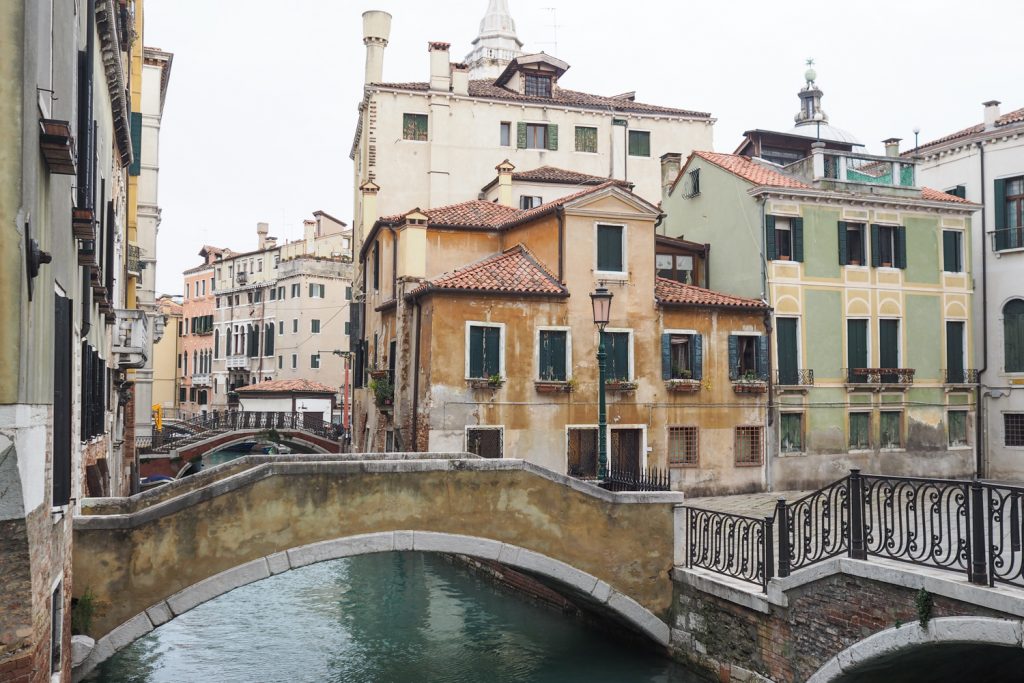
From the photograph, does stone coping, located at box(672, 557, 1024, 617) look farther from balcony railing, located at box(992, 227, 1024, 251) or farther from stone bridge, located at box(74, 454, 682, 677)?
balcony railing, located at box(992, 227, 1024, 251)

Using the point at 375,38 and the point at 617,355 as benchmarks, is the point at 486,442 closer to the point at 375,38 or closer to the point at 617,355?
the point at 617,355

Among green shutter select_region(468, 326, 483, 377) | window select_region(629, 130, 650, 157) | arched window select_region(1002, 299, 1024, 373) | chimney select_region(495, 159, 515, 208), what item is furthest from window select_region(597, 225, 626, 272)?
window select_region(629, 130, 650, 157)

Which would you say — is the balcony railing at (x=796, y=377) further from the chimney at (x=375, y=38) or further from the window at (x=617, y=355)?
the chimney at (x=375, y=38)

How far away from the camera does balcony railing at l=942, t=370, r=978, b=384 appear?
25.6m

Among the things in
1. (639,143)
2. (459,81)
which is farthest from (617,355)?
(639,143)

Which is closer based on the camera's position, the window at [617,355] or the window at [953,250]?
the window at [617,355]

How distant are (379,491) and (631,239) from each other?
37.4 ft

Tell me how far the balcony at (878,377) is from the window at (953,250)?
3.30 metres

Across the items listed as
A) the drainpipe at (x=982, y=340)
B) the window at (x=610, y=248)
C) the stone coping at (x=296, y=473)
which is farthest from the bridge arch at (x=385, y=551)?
the drainpipe at (x=982, y=340)

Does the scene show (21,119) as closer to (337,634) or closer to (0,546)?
(0,546)

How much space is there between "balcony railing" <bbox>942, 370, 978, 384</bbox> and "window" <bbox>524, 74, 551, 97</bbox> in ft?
55.3

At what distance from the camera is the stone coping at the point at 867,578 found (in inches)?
349

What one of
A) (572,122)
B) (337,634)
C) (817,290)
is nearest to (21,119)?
A: (337,634)

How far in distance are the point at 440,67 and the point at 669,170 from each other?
341 inches
